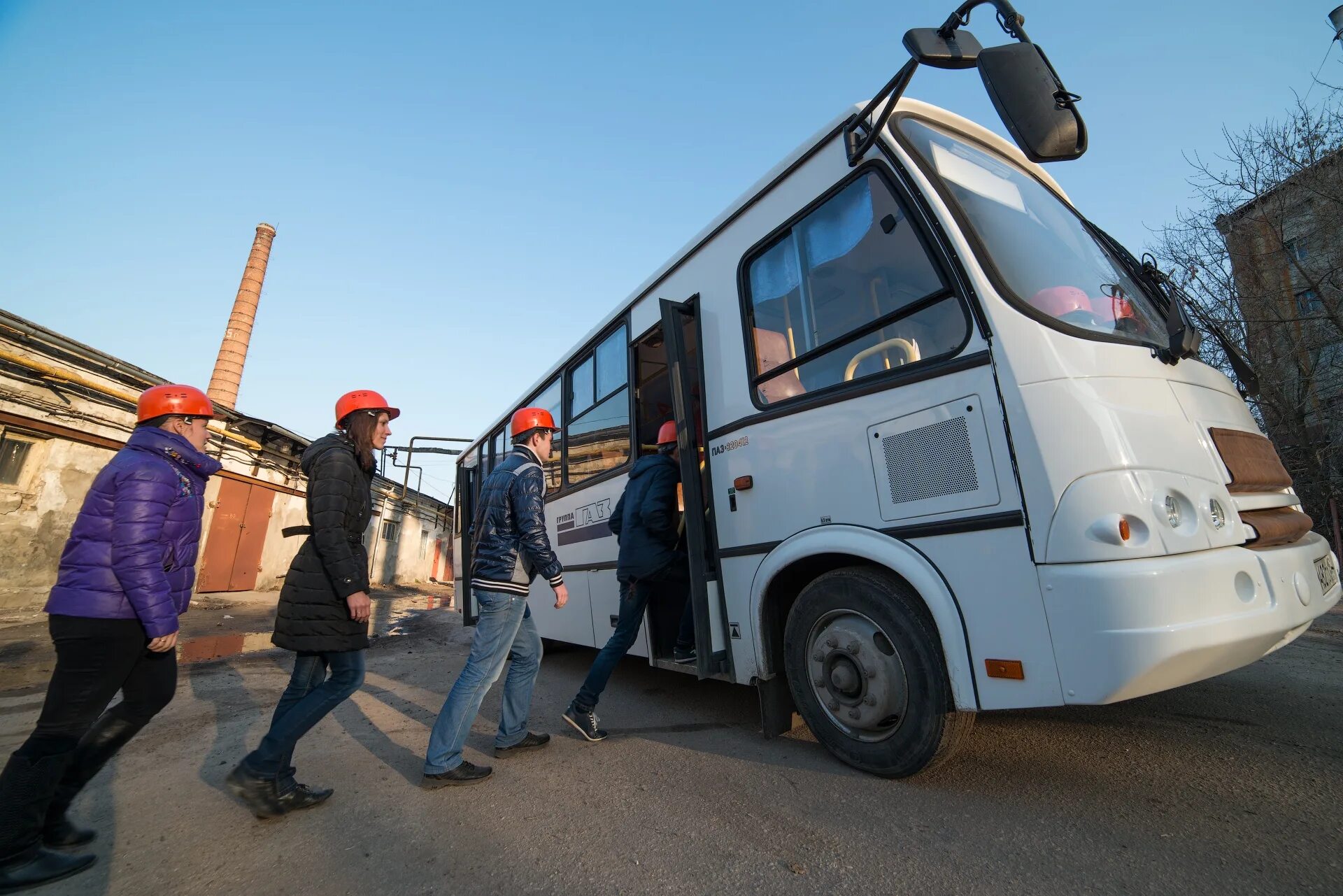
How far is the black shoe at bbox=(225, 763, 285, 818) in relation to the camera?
2.62 meters

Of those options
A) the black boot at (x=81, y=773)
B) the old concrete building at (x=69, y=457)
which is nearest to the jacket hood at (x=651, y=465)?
the black boot at (x=81, y=773)

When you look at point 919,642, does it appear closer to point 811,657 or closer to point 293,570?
point 811,657

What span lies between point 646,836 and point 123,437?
604 inches

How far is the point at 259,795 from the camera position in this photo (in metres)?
2.62

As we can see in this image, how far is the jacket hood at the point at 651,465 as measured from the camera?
158 inches

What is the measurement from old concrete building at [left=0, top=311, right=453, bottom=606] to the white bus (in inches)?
332

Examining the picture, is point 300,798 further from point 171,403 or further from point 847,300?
point 847,300

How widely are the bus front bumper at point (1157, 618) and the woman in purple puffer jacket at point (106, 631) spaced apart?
337 centimetres

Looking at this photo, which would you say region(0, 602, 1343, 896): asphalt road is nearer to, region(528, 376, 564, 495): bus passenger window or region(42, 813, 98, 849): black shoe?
region(42, 813, 98, 849): black shoe

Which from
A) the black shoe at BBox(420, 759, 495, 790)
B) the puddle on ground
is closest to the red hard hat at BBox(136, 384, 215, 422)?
the black shoe at BBox(420, 759, 495, 790)

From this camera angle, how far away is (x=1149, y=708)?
3379 millimetres

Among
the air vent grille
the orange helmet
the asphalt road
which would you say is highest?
the orange helmet

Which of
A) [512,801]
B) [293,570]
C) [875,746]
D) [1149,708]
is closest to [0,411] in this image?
[293,570]

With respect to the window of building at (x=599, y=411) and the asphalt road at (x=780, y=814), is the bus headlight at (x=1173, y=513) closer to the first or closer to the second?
Answer: the asphalt road at (x=780, y=814)
